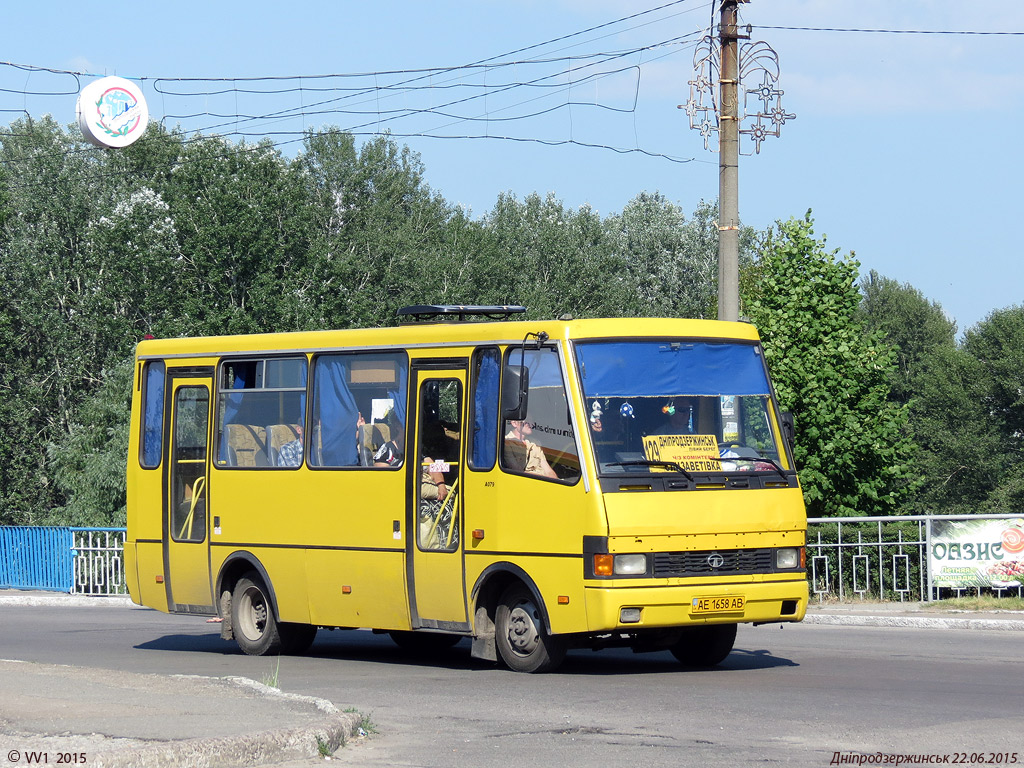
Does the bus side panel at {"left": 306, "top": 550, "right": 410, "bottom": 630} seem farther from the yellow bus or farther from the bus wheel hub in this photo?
the bus wheel hub

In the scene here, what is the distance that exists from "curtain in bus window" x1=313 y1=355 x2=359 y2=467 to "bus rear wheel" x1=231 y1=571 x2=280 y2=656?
1.71 m

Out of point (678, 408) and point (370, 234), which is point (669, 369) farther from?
point (370, 234)

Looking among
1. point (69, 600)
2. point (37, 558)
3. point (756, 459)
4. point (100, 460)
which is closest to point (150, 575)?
point (756, 459)

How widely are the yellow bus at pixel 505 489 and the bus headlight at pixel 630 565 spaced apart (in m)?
0.01

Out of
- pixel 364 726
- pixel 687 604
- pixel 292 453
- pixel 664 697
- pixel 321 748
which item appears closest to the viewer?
pixel 321 748

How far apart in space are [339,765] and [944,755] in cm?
323

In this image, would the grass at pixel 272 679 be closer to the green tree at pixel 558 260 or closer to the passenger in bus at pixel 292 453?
the passenger in bus at pixel 292 453

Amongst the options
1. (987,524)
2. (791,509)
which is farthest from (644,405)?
(987,524)

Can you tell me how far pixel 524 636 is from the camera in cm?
1273

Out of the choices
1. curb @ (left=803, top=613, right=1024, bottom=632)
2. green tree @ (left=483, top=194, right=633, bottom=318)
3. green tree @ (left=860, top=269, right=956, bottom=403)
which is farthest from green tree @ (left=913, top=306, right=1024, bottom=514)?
curb @ (left=803, top=613, right=1024, bottom=632)

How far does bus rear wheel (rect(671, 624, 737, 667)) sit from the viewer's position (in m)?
13.2

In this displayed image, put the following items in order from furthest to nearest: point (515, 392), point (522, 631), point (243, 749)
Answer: point (522, 631) < point (515, 392) < point (243, 749)

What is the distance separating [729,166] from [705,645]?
8.95 meters

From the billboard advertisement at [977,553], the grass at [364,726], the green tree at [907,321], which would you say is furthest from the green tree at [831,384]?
the green tree at [907,321]
